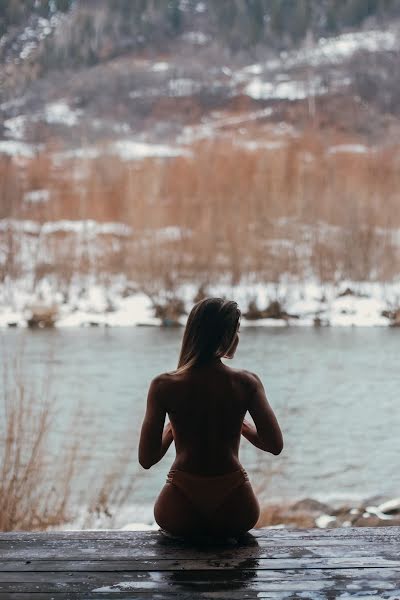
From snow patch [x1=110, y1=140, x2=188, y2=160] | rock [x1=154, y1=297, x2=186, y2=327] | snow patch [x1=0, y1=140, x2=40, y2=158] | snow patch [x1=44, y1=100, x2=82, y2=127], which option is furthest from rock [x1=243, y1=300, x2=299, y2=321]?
snow patch [x1=44, y1=100, x2=82, y2=127]

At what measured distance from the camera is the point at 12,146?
125 feet

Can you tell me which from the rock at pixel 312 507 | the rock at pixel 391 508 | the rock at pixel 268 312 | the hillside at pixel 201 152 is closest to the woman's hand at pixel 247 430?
the rock at pixel 312 507

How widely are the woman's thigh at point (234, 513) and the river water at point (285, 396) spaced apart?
8.34ft

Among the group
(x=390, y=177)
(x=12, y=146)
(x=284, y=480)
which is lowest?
(x=284, y=480)

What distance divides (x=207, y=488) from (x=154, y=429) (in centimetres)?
15

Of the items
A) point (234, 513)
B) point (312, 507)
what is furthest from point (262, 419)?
point (312, 507)

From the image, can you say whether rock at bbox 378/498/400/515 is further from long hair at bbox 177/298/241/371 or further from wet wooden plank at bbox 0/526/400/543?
long hair at bbox 177/298/241/371

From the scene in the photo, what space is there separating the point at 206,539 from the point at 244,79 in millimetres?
52247

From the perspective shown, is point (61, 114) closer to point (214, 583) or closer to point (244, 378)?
point (244, 378)

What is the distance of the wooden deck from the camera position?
140 centimetres

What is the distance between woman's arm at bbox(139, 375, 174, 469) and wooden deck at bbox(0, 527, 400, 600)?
0.61ft

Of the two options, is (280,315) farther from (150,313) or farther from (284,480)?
(284,480)

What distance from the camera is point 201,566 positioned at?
1519 millimetres

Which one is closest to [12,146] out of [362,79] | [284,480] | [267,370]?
[362,79]
